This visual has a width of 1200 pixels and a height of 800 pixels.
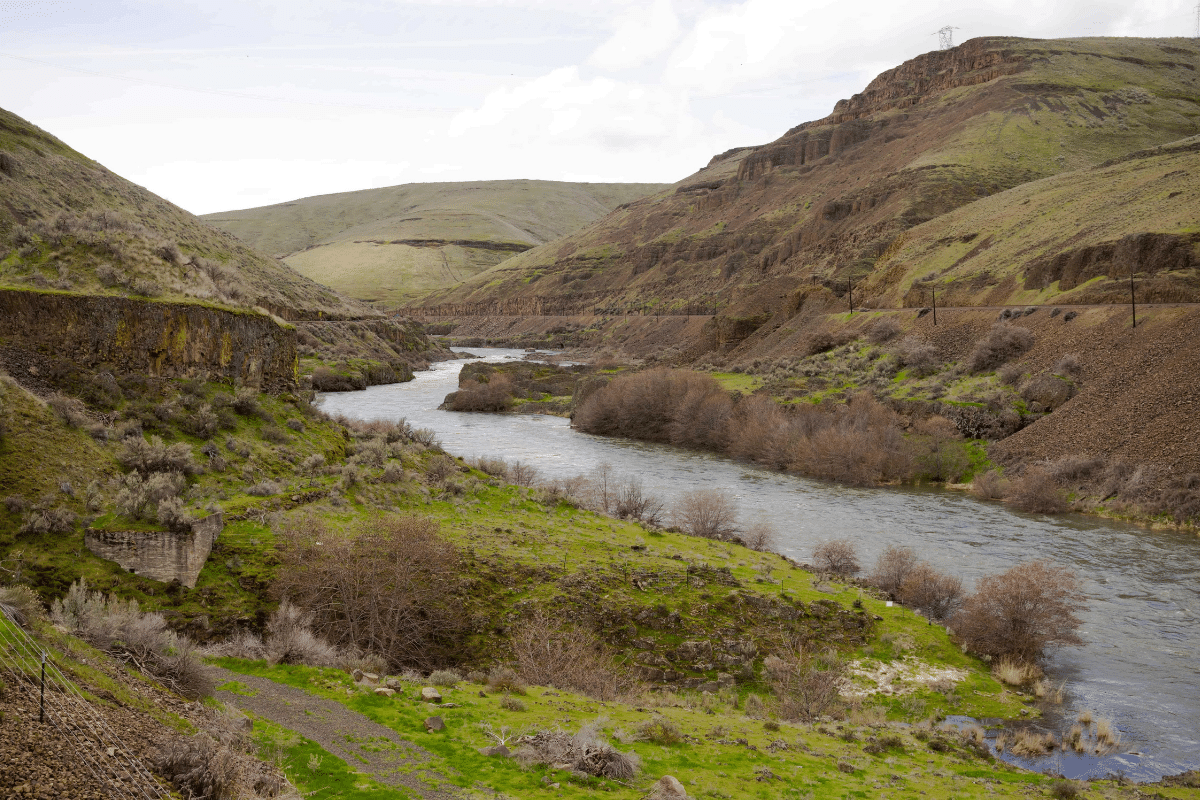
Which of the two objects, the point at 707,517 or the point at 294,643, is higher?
the point at 294,643

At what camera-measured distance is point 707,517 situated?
30594mm

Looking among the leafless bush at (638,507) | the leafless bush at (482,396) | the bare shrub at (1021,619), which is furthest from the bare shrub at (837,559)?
the leafless bush at (482,396)

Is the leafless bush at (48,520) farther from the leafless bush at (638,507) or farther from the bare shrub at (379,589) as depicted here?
the leafless bush at (638,507)

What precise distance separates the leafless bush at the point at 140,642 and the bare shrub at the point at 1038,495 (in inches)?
1346

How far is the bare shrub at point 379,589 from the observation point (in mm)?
16641

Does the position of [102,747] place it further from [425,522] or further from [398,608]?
[425,522]

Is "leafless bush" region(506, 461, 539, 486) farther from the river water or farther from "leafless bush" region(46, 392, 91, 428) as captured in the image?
"leafless bush" region(46, 392, 91, 428)

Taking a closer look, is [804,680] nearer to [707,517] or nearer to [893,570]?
[893,570]

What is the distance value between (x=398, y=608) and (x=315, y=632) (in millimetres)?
A: 1688

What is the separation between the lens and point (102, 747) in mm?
6980

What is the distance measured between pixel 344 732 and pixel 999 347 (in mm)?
47795

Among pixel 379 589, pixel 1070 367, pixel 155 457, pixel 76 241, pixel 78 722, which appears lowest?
pixel 379 589

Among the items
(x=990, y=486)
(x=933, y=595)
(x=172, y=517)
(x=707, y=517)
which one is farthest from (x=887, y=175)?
(x=172, y=517)

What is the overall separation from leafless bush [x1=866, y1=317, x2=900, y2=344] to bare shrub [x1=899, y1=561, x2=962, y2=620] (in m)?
39.1
